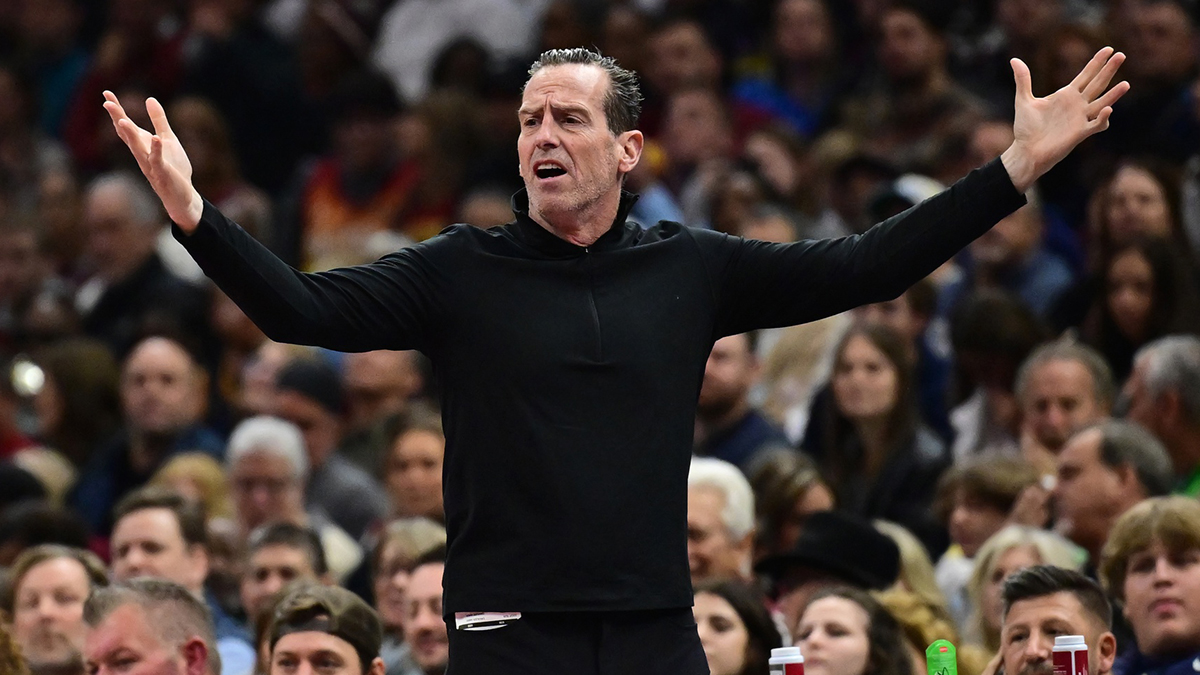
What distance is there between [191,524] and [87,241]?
4.74m

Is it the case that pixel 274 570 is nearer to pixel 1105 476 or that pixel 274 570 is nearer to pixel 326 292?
pixel 1105 476

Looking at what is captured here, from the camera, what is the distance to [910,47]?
10.3 m

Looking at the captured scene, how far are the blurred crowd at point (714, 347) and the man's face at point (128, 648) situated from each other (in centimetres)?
3

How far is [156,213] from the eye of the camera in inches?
432

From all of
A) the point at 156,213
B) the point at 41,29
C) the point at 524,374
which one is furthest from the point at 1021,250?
the point at 41,29

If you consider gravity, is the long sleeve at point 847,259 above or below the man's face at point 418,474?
below

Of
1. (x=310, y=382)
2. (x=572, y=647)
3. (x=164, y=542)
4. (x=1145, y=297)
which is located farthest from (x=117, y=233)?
(x=572, y=647)

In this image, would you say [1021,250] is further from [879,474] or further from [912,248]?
[912,248]

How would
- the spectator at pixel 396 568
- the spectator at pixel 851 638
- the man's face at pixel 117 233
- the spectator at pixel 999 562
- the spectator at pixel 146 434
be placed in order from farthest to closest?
1. the man's face at pixel 117 233
2. the spectator at pixel 146 434
3. the spectator at pixel 396 568
4. the spectator at pixel 999 562
5. the spectator at pixel 851 638

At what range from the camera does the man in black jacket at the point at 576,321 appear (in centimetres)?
369

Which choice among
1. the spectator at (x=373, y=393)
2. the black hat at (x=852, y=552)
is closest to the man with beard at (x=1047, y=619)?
the black hat at (x=852, y=552)

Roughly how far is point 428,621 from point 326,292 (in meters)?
2.61

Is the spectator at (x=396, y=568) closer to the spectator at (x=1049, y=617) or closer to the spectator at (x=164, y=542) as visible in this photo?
the spectator at (x=164, y=542)

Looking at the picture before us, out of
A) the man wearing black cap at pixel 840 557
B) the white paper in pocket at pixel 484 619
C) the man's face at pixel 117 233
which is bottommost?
the white paper in pocket at pixel 484 619
